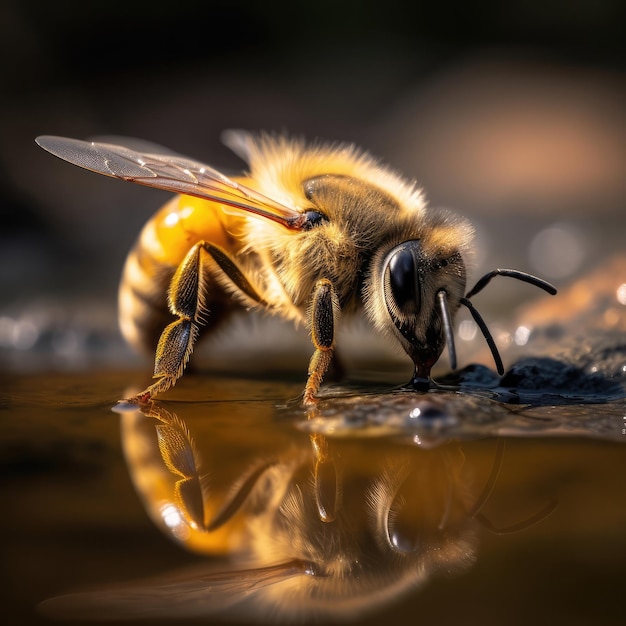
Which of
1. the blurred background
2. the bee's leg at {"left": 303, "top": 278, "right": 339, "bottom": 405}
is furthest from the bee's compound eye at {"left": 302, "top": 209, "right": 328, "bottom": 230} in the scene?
the blurred background

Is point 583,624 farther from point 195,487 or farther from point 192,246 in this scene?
Answer: point 192,246

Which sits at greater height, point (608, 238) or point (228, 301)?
point (608, 238)

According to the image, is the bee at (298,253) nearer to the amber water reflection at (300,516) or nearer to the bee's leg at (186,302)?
the bee's leg at (186,302)

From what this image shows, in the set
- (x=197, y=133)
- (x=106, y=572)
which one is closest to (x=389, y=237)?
(x=106, y=572)

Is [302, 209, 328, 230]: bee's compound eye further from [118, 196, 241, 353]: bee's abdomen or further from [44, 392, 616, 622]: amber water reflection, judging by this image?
[44, 392, 616, 622]: amber water reflection

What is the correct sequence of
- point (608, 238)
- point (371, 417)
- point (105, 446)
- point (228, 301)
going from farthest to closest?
point (608, 238) < point (228, 301) < point (371, 417) < point (105, 446)

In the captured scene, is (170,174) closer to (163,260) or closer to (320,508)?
(163,260)

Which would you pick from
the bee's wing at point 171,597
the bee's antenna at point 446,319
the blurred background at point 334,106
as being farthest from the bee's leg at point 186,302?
the blurred background at point 334,106

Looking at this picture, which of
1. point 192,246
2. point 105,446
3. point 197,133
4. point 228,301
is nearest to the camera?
point 105,446
